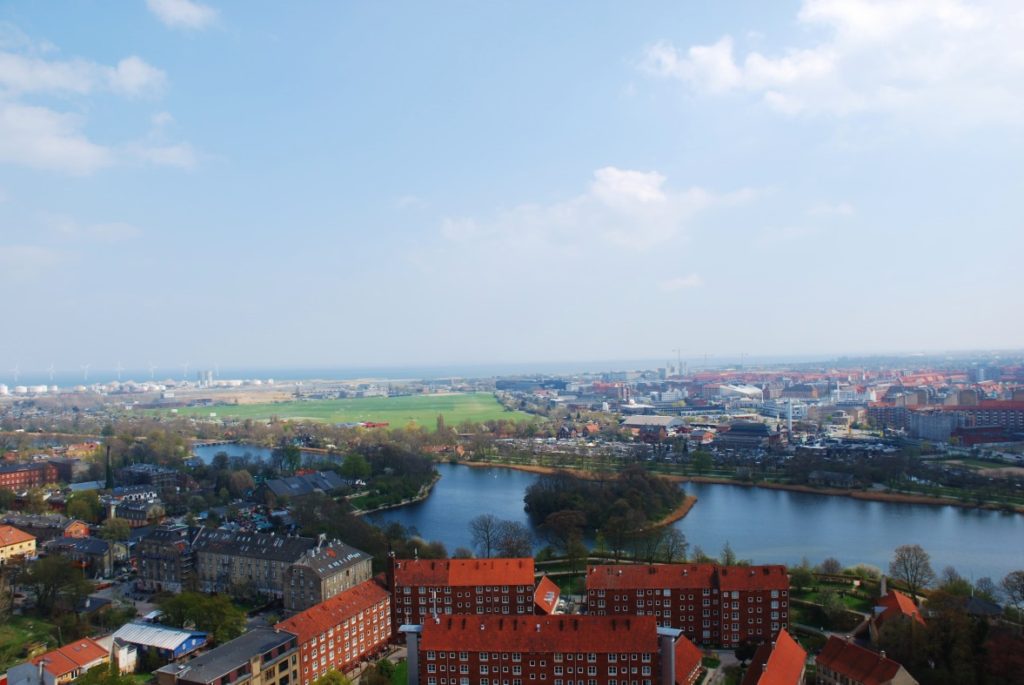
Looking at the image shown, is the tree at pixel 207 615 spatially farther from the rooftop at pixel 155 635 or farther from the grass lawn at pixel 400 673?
the grass lawn at pixel 400 673

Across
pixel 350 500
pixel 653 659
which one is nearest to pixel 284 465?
pixel 350 500

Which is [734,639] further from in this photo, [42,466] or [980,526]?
[42,466]

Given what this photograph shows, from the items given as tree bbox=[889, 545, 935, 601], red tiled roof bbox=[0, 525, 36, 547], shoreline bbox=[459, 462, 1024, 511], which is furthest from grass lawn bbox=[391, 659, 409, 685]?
shoreline bbox=[459, 462, 1024, 511]

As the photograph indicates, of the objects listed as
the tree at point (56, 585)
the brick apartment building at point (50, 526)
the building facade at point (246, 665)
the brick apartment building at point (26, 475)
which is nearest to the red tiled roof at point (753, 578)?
the building facade at point (246, 665)

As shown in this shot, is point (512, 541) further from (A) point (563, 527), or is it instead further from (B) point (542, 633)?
(B) point (542, 633)

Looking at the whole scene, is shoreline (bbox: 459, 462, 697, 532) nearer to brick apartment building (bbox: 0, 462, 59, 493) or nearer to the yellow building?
the yellow building

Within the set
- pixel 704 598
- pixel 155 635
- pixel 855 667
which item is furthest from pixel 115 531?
pixel 855 667
